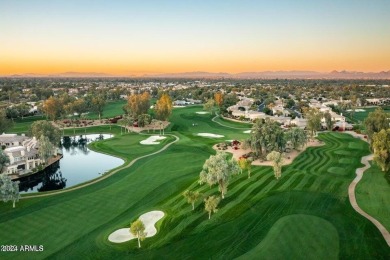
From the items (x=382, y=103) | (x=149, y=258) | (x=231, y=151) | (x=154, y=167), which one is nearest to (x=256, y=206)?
(x=149, y=258)

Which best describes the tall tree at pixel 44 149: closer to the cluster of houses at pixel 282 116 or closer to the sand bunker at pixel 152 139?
the sand bunker at pixel 152 139

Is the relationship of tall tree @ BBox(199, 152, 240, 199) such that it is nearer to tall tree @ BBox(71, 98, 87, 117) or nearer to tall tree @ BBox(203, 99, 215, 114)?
tall tree @ BBox(71, 98, 87, 117)

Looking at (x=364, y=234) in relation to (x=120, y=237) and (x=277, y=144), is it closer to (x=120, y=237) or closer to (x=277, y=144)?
(x=120, y=237)

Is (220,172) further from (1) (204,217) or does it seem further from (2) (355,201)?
(2) (355,201)

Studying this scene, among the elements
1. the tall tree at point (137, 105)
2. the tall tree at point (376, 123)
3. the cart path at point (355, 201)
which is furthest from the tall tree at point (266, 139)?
the tall tree at point (137, 105)

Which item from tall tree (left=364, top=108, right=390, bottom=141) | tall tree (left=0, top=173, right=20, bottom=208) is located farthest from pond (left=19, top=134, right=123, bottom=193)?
tall tree (left=364, top=108, right=390, bottom=141)

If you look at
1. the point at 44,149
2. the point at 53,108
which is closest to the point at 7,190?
the point at 44,149
